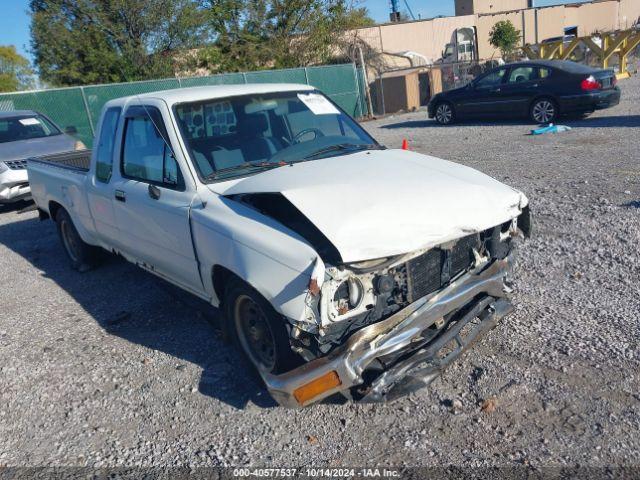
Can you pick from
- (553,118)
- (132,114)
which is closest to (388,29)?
(553,118)

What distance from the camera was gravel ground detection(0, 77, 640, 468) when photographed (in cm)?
323

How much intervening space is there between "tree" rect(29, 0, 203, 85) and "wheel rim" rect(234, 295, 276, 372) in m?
25.3

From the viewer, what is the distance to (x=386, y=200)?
3.47 meters

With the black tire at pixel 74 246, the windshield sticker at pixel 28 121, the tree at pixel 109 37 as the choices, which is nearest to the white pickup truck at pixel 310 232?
the black tire at pixel 74 246

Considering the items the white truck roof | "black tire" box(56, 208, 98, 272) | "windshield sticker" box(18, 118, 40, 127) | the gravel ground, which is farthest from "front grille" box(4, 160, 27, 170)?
the white truck roof

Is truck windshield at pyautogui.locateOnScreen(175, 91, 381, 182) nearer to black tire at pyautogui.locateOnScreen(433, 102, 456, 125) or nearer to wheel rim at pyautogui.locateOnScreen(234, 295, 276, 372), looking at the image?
wheel rim at pyautogui.locateOnScreen(234, 295, 276, 372)

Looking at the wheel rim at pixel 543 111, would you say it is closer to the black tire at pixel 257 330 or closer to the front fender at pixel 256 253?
the front fender at pixel 256 253

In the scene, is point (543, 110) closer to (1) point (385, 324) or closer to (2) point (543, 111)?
(2) point (543, 111)

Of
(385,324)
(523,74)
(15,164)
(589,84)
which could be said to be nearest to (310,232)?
(385,324)

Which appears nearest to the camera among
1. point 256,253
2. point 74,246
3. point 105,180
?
point 256,253

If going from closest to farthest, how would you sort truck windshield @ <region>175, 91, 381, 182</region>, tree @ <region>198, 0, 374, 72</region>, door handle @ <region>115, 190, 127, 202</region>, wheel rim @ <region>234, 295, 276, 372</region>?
wheel rim @ <region>234, 295, 276, 372</region> → truck windshield @ <region>175, 91, 381, 182</region> → door handle @ <region>115, 190, 127, 202</region> → tree @ <region>198, 0, 374, 72</region>

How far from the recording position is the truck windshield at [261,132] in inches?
170

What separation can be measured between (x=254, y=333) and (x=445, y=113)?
14.2 meters

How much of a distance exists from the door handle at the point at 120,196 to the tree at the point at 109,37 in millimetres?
23567
